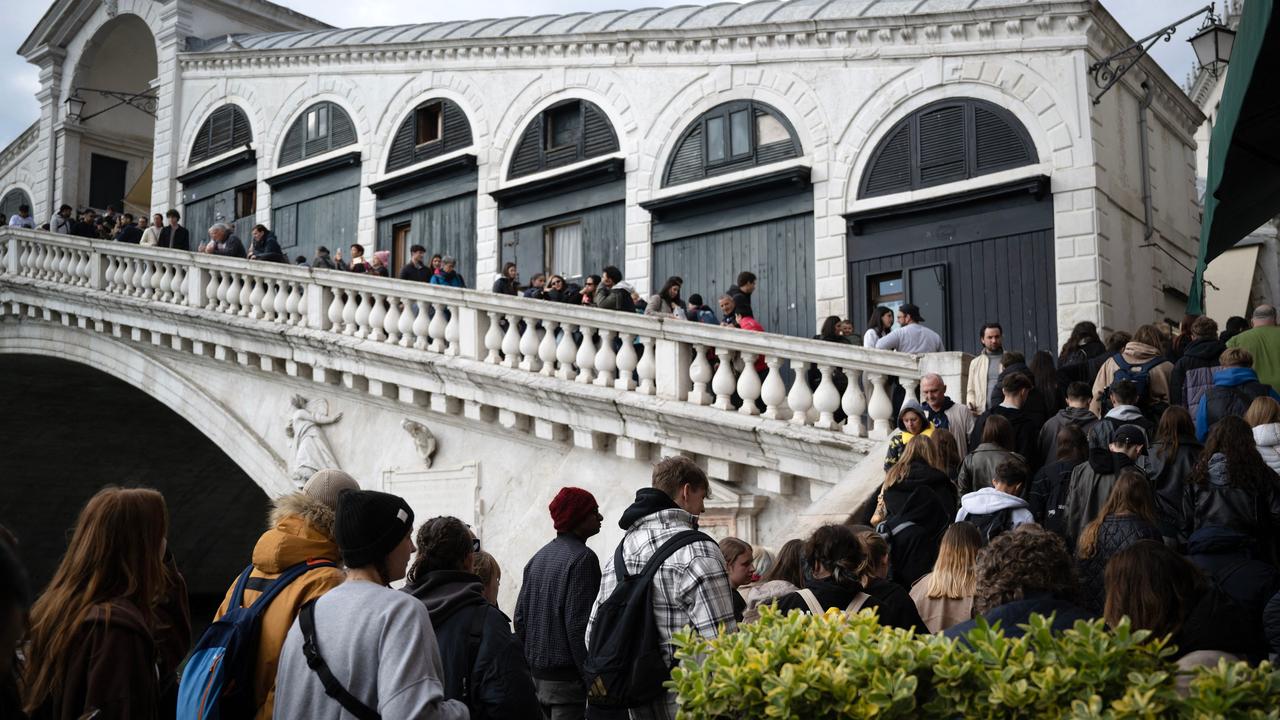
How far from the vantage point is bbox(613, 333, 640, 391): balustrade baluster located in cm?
1168

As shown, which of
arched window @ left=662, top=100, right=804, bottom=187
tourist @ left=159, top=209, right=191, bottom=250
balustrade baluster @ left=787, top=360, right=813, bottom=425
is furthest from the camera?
tourist @ left=159, top=209, right=191, bottom=250

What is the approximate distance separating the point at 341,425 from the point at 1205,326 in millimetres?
10515

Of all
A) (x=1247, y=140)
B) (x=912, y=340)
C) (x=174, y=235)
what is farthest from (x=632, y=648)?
(x=174, y=235)

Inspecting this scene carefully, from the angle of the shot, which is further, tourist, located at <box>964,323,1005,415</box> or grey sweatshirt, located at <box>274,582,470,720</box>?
tourist, located at <box>964,323,1005,415</box>

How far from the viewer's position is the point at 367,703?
349 centimetres

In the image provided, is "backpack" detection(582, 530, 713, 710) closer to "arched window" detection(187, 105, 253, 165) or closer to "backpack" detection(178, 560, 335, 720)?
"backpack" detection(178, 560, 335, 720)

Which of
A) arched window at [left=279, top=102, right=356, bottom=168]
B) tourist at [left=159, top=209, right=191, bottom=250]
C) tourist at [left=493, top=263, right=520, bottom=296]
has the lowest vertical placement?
tourist at [left=493, top=263, right=520, bottom=296]

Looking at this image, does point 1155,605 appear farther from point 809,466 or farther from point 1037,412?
point 809,466

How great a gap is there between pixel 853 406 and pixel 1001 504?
13.6ft

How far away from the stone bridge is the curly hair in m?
4.42

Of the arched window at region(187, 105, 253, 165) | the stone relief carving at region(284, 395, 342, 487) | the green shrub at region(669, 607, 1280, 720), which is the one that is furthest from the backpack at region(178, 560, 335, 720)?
the arched window at region(187, 105, 253, 165)

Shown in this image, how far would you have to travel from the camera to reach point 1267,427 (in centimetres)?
689

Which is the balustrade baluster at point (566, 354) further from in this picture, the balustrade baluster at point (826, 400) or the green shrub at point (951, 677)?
the green shrub at point (951, 677)

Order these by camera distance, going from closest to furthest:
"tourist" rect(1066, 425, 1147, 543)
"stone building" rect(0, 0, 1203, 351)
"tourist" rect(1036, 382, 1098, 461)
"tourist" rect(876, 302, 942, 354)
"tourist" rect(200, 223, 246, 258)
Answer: "tourist" rect(1066, 425, 1147, 543) < "tourist" rect(1036, 382, 1098, 461) < "tourist" rect(876, 302, 942, 354) < "stone building" rect(0, 0, 1203, 351) < "tourist" rect(200, 223, 246, 258)
